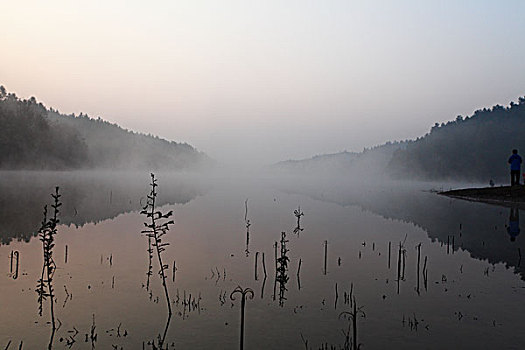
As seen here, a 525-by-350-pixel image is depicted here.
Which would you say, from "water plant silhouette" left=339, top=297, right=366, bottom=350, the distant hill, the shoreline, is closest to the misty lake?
"water plant silhouette" left=339, top=297, right=366, bottom=350

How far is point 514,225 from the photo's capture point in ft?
95.4

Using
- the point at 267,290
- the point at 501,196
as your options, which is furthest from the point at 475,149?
the point at 267,290

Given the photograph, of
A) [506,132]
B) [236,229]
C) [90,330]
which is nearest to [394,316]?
[90,330]

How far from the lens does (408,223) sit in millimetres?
32750

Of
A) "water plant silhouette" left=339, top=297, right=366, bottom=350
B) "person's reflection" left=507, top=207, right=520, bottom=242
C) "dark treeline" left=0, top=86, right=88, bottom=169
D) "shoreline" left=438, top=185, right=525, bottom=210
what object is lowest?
"water plant silhouette" left=339, top=297, right=366, bottom=350

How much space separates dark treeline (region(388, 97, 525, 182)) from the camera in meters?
137

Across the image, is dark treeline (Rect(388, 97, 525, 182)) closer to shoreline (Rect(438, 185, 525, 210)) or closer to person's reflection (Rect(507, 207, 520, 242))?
shoreline (Rect(438, 185, 525, 210))

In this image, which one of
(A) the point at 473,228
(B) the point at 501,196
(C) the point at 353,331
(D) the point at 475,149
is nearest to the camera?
(C) the point at 353,331

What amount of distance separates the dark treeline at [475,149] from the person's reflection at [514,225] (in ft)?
334

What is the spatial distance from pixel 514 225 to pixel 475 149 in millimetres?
130237

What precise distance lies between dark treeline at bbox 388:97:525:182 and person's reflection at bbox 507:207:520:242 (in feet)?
334

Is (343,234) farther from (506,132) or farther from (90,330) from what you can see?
(506,132)

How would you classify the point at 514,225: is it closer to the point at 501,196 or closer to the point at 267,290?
the point at 501,196

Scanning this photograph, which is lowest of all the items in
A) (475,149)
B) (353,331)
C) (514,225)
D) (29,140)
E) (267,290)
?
(267,290)
